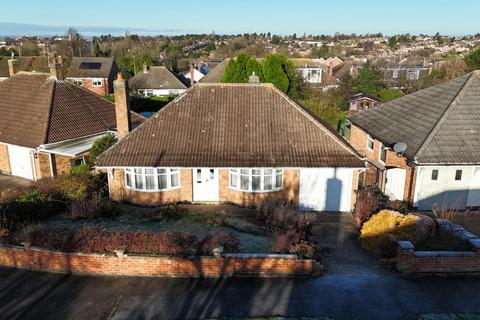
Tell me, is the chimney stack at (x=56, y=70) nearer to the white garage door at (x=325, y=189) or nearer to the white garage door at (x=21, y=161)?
the white garage door at (x=21, y=161)

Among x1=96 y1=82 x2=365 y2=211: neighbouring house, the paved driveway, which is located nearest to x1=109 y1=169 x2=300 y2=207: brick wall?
x1=96 y1=82 x2=365 y2=211: neighbouring house

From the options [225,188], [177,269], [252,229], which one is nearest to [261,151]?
[225,188]

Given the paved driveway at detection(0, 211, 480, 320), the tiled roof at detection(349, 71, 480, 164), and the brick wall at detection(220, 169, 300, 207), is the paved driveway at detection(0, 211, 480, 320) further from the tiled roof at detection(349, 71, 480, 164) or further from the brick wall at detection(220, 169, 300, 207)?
the tiled roof at detection(349, 71, 480, 164)

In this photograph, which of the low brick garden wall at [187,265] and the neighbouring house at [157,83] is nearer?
the low brick garden wall at [187,265]

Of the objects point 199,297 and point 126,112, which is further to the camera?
point 126,112

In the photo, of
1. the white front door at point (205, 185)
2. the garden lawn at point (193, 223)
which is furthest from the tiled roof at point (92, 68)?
the garden lawn at point (193, 223)

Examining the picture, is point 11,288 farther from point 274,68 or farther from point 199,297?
point 274,68

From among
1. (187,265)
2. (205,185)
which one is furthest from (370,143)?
(187,265)
